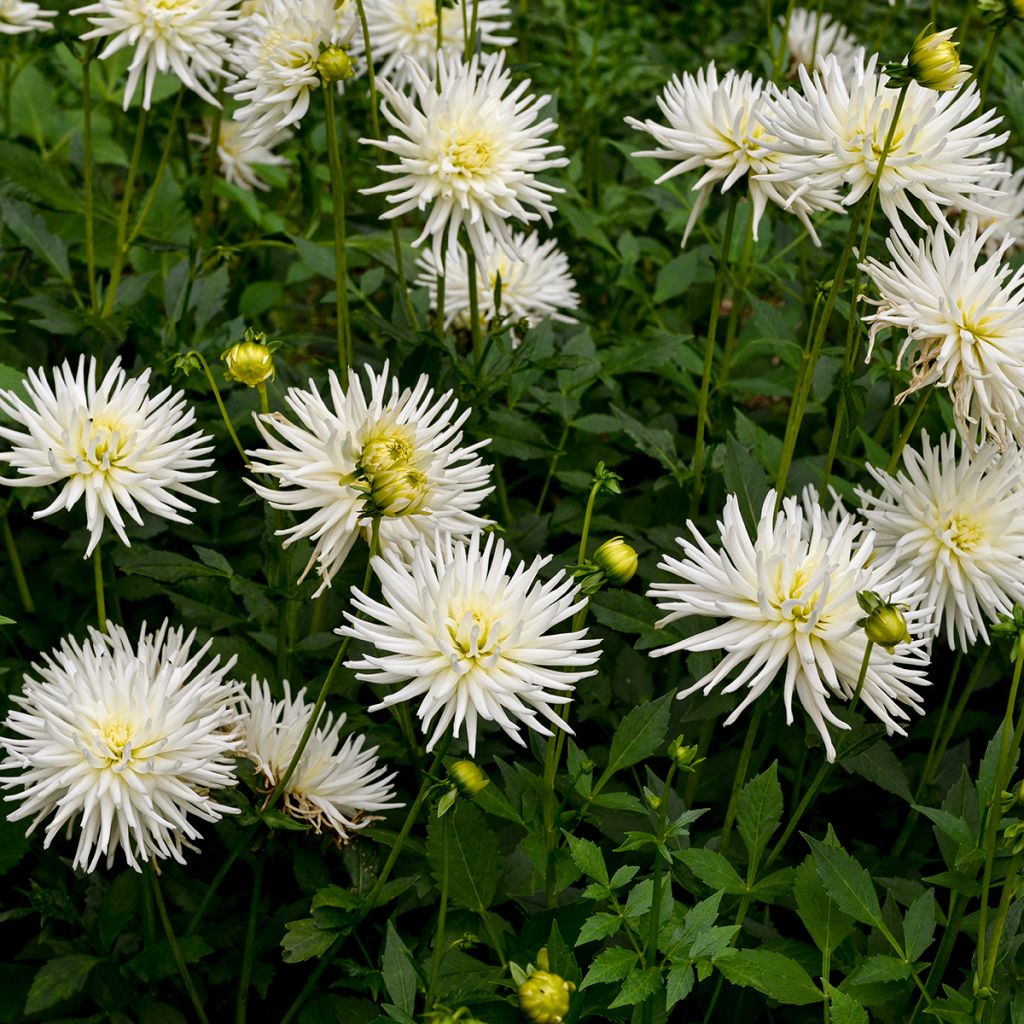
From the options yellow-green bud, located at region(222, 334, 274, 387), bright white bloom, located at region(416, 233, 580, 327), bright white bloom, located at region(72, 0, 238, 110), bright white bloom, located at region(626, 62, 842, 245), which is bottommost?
yellow-green bud, located at region(222, 334, 274, 387)

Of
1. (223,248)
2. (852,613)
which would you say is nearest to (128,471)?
(223,248)

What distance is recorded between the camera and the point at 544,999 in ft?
4.15

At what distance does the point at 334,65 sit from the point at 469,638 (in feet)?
2.88

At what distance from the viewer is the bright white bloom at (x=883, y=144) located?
1.69m

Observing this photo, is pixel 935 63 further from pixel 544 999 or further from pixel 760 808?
pixel 544 999

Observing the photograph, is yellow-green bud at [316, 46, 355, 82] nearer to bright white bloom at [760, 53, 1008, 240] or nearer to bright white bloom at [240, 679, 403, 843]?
bright white bloom at [760, 53, 1008, 240]

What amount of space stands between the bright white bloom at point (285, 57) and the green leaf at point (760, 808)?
1.17 m

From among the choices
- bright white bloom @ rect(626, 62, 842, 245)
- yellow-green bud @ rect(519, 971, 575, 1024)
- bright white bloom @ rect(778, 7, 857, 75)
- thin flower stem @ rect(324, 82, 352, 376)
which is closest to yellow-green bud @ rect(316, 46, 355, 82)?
thin flower stem @ rect(324, 82, 352, 376)

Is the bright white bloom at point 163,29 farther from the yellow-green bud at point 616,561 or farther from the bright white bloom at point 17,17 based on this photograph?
the yellow-green bud at point 616,561

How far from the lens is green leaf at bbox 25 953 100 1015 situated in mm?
1683

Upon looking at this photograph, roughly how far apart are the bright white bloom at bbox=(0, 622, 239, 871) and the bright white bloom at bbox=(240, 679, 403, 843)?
93mm

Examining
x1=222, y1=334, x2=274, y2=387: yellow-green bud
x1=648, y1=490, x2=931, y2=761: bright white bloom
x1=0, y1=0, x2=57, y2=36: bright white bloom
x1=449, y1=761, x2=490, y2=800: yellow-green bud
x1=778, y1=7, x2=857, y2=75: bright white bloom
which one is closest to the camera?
x1=449, y1=761, x2=490, y2=800: yellow-green bud

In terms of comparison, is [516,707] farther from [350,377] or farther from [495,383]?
[495,383]

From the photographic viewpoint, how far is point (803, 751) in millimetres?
2061
